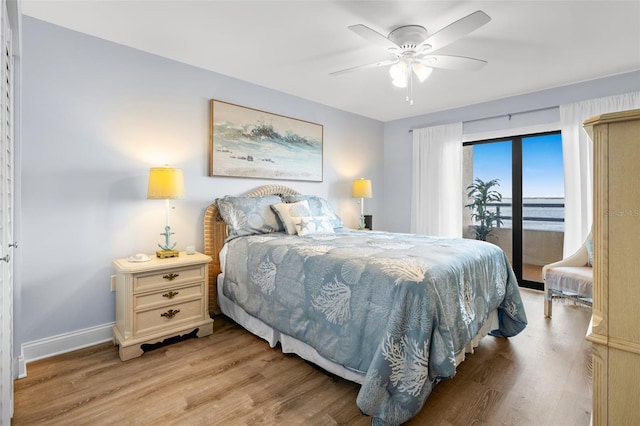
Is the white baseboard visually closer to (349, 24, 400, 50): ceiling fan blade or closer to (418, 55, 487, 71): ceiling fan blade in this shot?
(349, 24, 400, 50): ceiling fan blade

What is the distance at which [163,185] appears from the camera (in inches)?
97.8

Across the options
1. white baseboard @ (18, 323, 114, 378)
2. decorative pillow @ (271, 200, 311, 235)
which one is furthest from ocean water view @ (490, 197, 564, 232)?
white baseboard @ (18, 323, 114, 378)

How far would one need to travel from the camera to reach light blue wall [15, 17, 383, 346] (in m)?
2.26

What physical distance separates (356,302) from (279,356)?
907mm

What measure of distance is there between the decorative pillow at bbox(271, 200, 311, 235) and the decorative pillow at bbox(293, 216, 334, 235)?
52mm

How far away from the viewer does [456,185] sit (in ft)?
14.4

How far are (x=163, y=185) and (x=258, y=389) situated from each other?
167 cm

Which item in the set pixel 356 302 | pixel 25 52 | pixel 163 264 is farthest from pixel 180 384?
pixel 25 52

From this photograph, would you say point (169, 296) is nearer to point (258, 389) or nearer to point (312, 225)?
point (258, 389)

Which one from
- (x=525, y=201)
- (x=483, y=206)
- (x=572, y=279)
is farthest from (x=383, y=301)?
(x=483, y=206)

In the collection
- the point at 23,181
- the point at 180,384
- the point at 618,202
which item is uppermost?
the point at 23,181

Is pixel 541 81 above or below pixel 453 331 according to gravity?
above

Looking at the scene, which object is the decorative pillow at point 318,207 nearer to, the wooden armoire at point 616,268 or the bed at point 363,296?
the bed at point 363,296

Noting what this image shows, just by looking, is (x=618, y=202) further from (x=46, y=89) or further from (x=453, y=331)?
(x=46, y=89)
